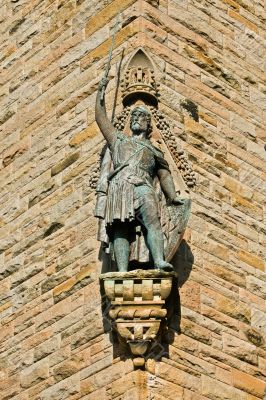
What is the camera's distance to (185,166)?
10602 mm

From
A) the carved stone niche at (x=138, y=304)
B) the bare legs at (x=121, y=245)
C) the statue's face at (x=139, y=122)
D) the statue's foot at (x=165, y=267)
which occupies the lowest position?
the carved stone niche at (x=138, y=304)

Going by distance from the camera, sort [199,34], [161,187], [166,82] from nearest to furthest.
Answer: [161,187] → [166,82] → [199,34]

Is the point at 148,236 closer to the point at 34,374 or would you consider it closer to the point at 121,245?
the point at 121,245

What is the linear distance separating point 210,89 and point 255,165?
867 millimetres

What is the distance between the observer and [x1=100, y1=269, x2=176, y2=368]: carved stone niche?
9.41 meters

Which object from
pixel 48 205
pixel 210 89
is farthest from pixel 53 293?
pixel 210 89

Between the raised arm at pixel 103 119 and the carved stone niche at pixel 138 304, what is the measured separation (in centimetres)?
136

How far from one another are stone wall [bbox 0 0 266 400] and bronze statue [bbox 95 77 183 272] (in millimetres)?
553

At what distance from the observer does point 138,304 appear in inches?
374

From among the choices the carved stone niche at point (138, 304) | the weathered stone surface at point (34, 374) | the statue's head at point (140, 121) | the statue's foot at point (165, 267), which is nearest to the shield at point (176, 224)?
the statue's foot at point (165, 267)

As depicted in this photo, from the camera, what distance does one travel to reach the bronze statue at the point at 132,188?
9.70 m

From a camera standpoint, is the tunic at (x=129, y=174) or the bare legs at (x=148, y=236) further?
the tunic at (x=129, y=174)

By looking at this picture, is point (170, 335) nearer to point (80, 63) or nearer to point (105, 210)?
point (105, 210)

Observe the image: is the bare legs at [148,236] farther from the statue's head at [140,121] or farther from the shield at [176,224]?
the statue's head at [140,121]
